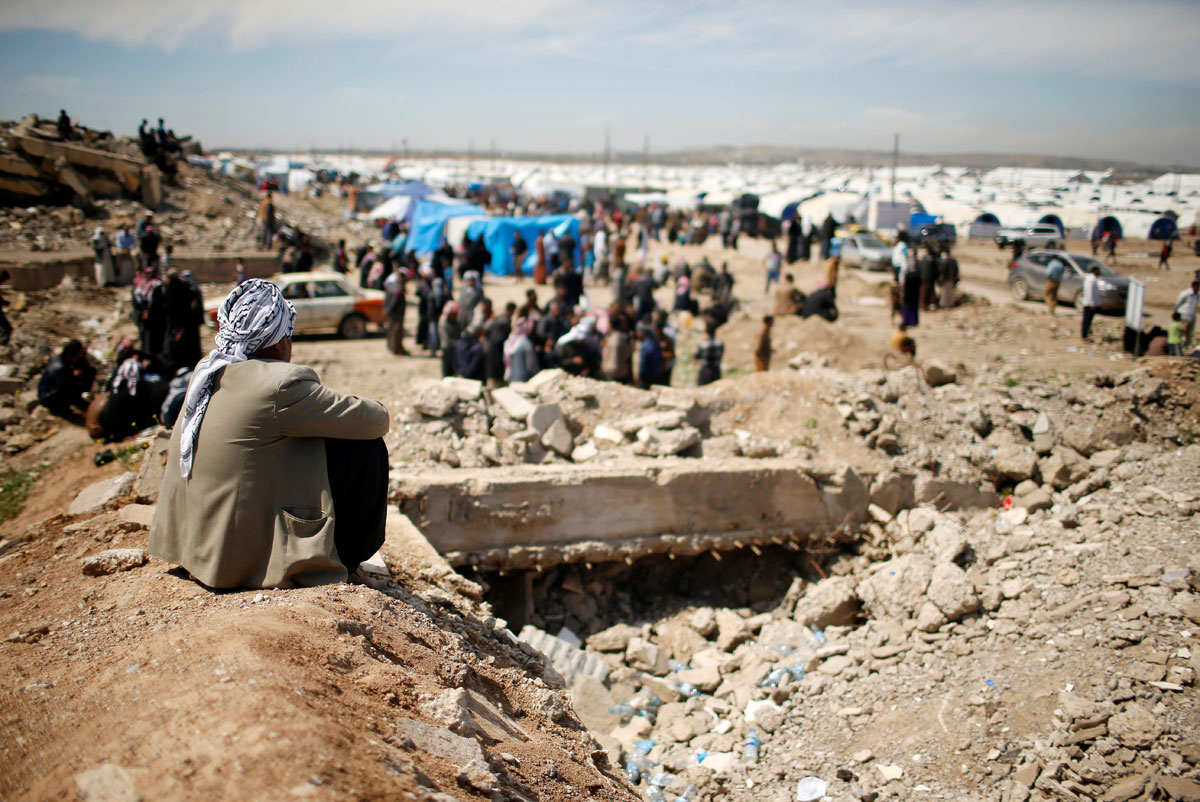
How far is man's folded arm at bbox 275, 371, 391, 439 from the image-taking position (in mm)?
2666

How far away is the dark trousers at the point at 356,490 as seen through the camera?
292cm

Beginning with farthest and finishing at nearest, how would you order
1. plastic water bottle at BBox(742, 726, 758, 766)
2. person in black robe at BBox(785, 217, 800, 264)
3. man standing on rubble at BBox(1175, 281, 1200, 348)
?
person in black robe at BBox(785, 217, 800, 264) → man standing on rubble at BBox(1175, 281, 1200, 348) → plastic water bottle at BBox(742, 726, 758, 766)

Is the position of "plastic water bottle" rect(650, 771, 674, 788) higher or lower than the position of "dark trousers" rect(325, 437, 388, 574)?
lower

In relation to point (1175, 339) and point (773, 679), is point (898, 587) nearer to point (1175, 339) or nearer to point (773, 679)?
point (773, 679)

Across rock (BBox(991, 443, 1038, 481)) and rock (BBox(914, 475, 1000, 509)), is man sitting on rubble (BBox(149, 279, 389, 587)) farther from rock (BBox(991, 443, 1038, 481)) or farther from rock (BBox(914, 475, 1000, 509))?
rock (BBox(991, 443, 1038, 481))

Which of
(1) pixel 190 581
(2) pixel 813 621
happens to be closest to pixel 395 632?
(1) pixel 190 581

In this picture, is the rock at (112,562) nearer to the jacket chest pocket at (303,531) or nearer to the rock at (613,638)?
the jacket chest pocket at (303,531)

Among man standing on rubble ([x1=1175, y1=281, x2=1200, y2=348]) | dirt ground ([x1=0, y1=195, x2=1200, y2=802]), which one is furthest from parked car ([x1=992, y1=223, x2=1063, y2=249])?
dirt ground ([x1=0, y1=195, x2=1200, y2=802])

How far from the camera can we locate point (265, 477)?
2730 millimetres

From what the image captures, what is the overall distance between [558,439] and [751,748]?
132 inches

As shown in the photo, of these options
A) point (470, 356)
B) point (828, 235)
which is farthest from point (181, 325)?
point (828, 235)

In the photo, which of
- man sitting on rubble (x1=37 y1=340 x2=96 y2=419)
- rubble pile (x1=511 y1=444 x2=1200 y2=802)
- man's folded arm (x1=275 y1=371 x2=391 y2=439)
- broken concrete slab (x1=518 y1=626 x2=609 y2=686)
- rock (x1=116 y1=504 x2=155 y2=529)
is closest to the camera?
man's folded arm (x1=275 y1=371 x2=391 y2=439)

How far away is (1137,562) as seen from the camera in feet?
19.0

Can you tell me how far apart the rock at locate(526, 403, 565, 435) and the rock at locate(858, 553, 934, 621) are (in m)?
3.35
